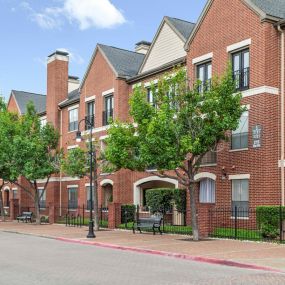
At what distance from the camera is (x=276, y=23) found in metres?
23.8

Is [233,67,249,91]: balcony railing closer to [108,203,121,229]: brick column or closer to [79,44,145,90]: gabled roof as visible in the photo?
[108,203,121,229]: brick column

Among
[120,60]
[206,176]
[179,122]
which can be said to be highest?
[120,60]

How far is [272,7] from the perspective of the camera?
25.1 m

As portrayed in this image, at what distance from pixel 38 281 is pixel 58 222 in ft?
84.3

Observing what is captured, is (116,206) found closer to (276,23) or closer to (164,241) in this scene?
(164,241)

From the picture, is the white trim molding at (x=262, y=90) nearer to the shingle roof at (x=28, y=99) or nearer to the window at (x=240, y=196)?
the window at (x=240, y=196)

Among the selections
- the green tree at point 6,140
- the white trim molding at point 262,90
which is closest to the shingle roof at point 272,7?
the white trim molding at point 262,90

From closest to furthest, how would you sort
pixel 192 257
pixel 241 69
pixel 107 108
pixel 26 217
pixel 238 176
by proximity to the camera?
pixel 192 257
pixel 238 176
pixel 241 69
pixel 107 108
pixel 26 217

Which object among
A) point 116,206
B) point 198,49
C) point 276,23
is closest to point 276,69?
point 276,23

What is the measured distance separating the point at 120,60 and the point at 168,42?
19.5 feet

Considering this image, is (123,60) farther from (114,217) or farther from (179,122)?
(179,122)

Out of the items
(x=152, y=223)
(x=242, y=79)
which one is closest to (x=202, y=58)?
(x=242, y=79)

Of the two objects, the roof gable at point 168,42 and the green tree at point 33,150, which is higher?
the roof gable at point 168,42

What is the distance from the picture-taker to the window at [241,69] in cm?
2478
